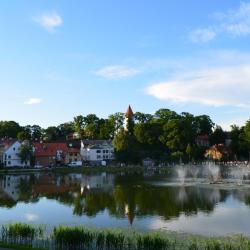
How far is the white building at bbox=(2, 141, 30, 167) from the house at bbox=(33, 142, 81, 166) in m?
4.33

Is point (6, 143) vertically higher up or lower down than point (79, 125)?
lower down

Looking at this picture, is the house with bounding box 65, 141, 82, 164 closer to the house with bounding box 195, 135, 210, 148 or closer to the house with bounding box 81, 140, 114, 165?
the house with bounding box 81, 140, 114, 165

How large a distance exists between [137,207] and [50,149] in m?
68.6

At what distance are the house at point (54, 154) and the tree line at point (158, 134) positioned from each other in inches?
386

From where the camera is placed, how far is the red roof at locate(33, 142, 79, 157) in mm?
101250

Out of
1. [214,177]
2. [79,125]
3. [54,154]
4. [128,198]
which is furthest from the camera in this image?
[79,125]

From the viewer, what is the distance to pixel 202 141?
124125mm

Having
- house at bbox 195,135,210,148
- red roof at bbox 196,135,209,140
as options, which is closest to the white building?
house at bbox 195,135,210,148

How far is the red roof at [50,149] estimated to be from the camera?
10125cm

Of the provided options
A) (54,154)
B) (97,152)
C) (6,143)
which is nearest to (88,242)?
(6,143)

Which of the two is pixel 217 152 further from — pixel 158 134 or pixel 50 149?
pixel 50 149

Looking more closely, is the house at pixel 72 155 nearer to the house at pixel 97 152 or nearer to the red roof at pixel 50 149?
the red roof at pixel 50 149

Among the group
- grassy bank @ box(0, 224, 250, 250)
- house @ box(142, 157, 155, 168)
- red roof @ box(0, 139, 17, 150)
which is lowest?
grassy bank @ box(0, 224, 250, 250)

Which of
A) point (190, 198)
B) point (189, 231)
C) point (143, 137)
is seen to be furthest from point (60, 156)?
point (189, 231)
